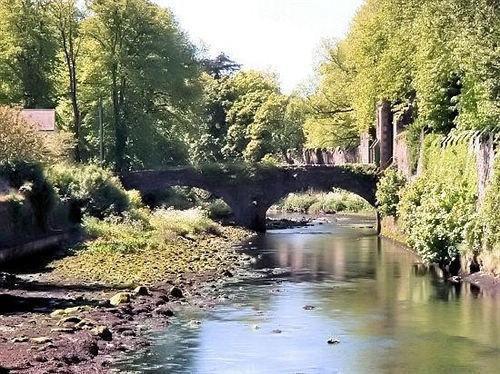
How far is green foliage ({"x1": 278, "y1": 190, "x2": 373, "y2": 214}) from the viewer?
98688 mm

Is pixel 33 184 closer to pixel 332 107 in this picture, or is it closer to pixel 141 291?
pixel 141 291

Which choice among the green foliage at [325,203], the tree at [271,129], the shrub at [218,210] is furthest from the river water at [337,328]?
the tree at [271,129]

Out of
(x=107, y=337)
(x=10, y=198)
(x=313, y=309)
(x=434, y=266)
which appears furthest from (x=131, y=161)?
(x=107, y=337)

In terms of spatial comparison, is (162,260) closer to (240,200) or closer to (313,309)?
(313,309)

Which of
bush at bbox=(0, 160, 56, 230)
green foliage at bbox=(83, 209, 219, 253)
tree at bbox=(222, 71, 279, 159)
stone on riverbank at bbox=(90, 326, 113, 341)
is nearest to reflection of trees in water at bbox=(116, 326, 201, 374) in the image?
stone on riverbank at bbox=(90, 326, 113, 341)

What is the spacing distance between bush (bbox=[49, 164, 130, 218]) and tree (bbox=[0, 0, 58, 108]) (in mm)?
16758

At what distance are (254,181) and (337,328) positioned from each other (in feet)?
138

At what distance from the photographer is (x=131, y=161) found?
79.2 meters

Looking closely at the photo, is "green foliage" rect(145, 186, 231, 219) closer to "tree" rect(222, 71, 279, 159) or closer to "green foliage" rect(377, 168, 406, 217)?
"green foliage" rect(377, 168, 406, 217)

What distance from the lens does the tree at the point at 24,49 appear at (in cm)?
7631

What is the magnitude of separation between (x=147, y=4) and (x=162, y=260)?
115 feet

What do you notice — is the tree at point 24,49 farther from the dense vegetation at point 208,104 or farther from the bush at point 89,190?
the bush at point 89,190

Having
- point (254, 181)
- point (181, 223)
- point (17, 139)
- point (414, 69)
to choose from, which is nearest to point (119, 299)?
point (17, 139)

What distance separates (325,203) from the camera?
330ft
